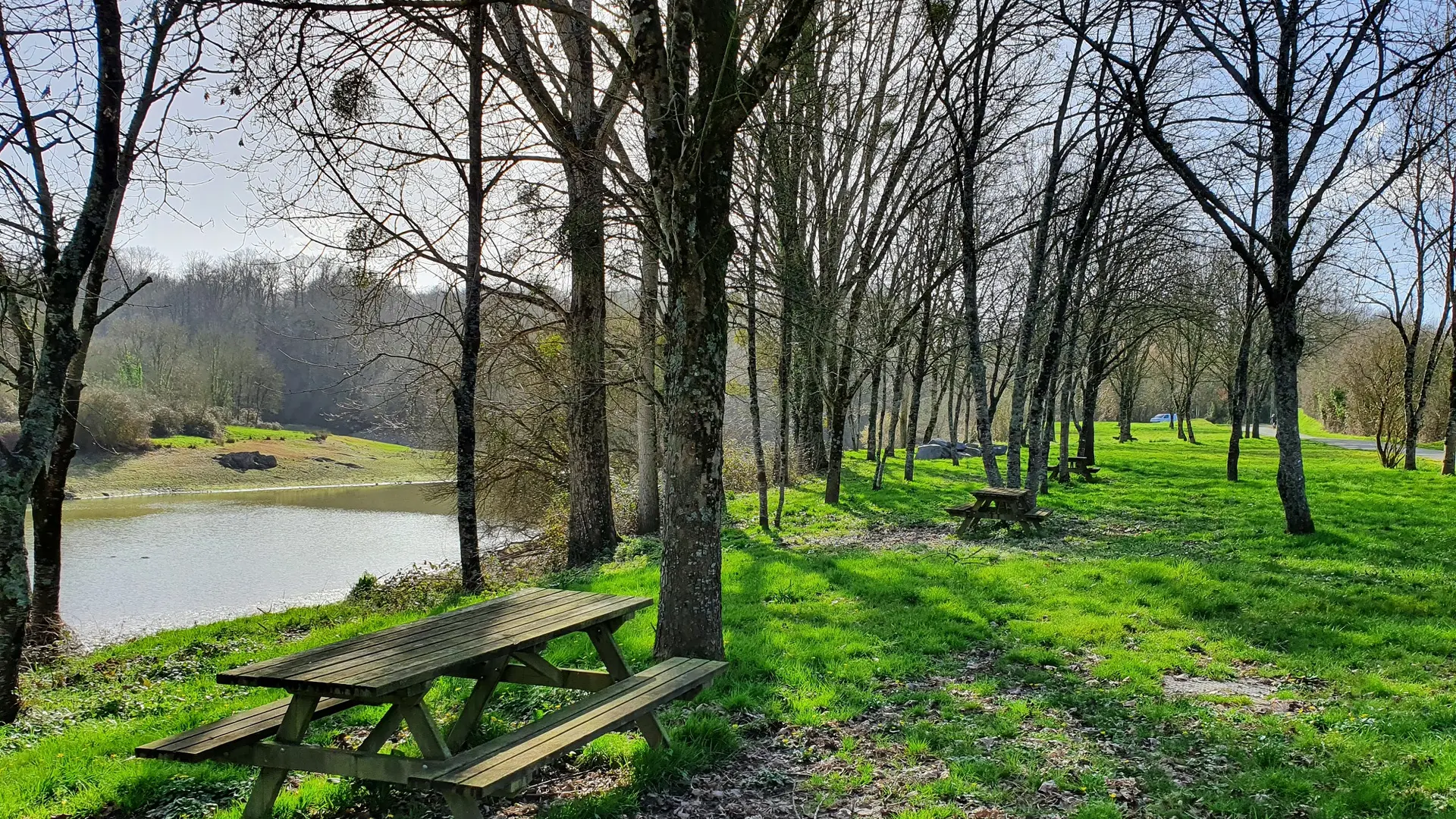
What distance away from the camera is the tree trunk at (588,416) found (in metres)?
12.2

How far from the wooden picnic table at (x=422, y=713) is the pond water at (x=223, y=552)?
409 inches

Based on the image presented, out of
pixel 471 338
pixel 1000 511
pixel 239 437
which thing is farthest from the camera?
pixel 239 437

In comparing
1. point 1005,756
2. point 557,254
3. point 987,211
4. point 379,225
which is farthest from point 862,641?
point 987,211

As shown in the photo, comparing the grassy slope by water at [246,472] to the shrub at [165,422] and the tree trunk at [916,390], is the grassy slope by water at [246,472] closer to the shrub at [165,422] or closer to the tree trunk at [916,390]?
the shrub at [165,422]

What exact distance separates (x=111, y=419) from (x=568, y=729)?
161 ft

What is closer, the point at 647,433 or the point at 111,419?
the point at 647,433

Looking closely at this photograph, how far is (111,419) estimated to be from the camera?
40.9 m

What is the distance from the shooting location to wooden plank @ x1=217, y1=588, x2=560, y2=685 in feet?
11.0

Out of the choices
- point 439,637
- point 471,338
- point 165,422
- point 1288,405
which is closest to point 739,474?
point 471,338

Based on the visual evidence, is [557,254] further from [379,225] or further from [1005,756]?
[1005,756]

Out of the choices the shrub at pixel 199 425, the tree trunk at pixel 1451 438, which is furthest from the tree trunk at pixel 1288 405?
the shrub at pixel 199 425

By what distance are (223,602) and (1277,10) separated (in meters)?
20.8

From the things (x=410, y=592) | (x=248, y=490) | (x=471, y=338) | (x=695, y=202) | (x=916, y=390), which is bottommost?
(x=248, y=490)

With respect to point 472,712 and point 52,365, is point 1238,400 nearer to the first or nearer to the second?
point 472,712
